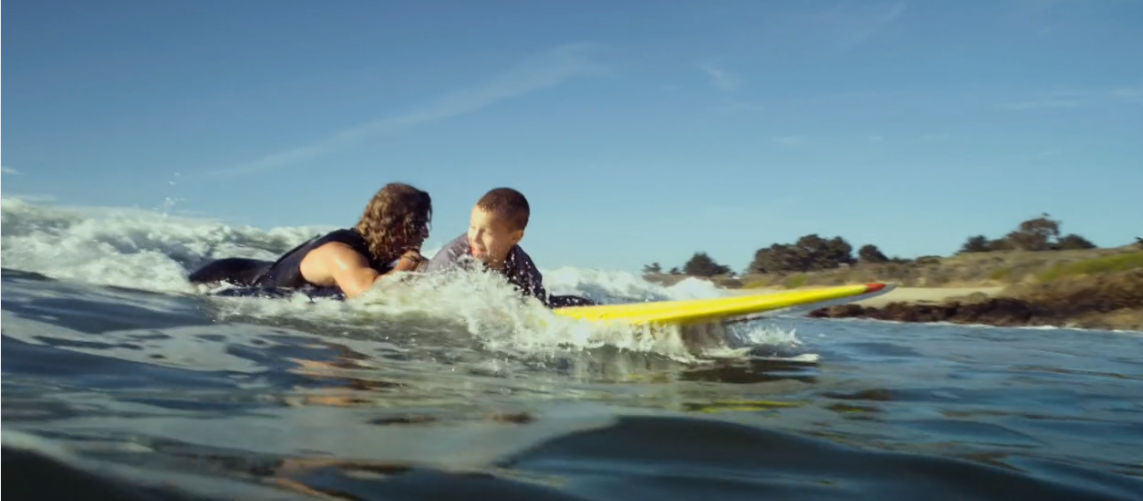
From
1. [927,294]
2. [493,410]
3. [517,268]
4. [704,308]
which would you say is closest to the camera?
[493,410]

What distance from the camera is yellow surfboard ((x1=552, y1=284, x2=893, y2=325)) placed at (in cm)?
544

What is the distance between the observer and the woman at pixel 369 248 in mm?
6238

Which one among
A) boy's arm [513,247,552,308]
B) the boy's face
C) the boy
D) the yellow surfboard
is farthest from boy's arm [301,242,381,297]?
the yellow surfboard

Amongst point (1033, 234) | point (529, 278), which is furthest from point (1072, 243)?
point (529, 278)

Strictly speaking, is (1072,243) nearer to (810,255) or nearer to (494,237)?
(810,255)

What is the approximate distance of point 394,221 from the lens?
635cm

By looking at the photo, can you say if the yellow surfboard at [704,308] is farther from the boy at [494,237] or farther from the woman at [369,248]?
the woman at [369,248]

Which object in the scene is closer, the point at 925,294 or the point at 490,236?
the point at 490,236

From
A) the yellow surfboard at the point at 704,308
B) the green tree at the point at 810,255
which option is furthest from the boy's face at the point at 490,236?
the green tree at the point at 810,255

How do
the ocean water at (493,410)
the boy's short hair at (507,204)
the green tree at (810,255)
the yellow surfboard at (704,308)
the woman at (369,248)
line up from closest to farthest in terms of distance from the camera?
the ocean water at (493,410) → the yellow surfboard at (704,308) → the boy's short hair at (507,204) → the woman at (369,248) → the green tree at (810,255)

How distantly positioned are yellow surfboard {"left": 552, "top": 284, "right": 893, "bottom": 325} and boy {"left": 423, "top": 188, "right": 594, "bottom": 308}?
510 millimetres

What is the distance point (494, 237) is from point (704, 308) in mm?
1365

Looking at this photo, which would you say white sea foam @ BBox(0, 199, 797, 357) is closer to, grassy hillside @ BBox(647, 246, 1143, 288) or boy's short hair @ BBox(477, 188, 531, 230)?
boy's short hair @ BBox(477, 188, 531, 230)

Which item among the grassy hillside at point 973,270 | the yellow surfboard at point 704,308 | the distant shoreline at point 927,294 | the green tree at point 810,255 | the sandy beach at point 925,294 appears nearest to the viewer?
the yellow surfboard at point 704,308
